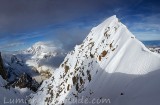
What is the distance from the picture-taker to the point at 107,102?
139 feet

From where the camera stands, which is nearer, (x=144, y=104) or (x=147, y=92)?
(x=144, y=104)

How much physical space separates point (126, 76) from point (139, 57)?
14.5 feet

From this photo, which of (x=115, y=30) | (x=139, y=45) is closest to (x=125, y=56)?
(x=139, y=45)

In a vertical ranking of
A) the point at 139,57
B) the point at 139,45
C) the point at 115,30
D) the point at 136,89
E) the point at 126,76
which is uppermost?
the point at 115,30

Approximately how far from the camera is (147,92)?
34188mm

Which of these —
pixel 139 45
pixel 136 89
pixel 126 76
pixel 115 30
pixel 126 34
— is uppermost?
pixel 115 30

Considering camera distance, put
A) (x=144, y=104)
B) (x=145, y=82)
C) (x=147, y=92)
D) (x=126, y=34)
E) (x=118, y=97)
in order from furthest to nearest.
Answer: (x=126, y=34) < (x=118, y=97) < (x=145, y=82) < (x=147, y=92) < (x=144, y=104)

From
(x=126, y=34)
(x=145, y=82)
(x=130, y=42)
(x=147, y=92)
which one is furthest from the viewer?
(x=126, y=34)

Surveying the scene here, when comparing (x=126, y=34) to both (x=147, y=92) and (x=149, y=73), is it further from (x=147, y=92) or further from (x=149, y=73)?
(x=147, y=92)

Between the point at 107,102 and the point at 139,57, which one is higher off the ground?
the point at 139,57

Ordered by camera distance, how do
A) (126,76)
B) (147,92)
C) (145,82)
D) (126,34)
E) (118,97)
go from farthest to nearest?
(126,34) → (126,76) → (118,97) → (145,82) → (147,92)

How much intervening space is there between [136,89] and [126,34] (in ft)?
97.2

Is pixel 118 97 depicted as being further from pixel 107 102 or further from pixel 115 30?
pixel 115 30

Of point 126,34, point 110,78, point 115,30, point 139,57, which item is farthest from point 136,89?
point 115,30
